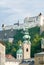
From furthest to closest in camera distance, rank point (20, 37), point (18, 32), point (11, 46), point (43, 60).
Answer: point (18, 32), point (20, 37), point (11, 46), point (43, 60)

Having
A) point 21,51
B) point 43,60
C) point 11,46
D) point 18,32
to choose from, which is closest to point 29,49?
point 21,51

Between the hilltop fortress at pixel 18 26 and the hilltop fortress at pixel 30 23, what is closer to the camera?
Result: the hilltop fortress at pixel 30 23

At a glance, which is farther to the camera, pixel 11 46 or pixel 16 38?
pixel 16 38

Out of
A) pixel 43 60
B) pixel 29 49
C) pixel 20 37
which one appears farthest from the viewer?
pixel 20 37

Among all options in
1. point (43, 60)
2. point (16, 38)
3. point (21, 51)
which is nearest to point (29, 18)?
point (16, 38)

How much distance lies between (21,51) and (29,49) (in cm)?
178

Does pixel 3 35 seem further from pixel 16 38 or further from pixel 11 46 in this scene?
pixel 11 46

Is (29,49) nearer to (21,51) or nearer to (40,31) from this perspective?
(21,51)

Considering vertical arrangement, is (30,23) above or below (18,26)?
above

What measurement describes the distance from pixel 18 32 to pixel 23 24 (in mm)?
8060

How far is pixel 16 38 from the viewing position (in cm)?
13862

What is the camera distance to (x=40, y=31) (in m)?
137

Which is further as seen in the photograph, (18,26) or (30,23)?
(18,26)

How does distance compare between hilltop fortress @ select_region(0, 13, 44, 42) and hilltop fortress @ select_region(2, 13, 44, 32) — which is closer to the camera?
hilltop fortress @ select_region(2, 13, 44, 32)
